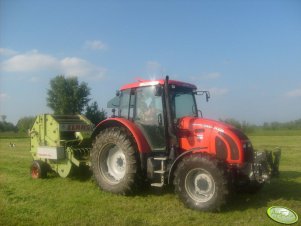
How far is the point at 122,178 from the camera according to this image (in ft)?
24.5

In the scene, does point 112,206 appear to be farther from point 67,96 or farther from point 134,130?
point 67,96

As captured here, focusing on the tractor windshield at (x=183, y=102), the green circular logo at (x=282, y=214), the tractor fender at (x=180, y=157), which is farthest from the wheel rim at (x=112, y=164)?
the green circular logo at (x=282, y=214)

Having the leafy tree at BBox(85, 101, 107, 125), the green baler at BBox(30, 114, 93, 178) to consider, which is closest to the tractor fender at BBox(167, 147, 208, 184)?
the green baler at BBox(30, 114, 93, 178)

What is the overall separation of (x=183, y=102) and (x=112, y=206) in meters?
2.69

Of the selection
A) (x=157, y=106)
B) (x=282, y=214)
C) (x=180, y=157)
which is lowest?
(x=282, y=214)

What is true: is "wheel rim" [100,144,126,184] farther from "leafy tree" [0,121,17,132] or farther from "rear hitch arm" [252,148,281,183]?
"leafy tree" [0,121,17,132]

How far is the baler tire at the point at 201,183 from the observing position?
20.0 ft

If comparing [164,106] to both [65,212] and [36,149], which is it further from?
[36,149]

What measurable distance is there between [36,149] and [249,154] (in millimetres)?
6029

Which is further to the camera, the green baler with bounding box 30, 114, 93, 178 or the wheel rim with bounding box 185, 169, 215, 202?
the green baler with bounding box 30, 114, 93, 178

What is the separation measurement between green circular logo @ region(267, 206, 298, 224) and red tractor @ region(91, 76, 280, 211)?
0.67 m

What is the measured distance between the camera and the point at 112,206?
6.59 m

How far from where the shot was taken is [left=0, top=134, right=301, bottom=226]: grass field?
5.75 m

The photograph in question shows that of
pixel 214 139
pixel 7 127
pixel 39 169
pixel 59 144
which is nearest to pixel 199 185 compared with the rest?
pixel 214 139
